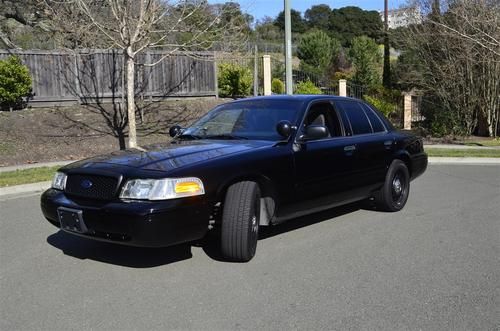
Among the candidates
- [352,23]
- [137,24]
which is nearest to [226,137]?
[137,24]

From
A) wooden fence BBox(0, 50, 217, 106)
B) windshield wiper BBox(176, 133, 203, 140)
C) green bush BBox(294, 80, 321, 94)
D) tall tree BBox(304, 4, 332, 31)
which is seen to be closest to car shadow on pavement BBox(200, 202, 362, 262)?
windshield wiper BBox(176, 133, 203, 140)

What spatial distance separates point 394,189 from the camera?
24.3 ft

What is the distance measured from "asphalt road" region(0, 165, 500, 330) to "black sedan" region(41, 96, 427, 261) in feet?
1.23

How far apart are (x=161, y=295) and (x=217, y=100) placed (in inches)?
650

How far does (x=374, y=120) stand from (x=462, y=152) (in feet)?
27.5

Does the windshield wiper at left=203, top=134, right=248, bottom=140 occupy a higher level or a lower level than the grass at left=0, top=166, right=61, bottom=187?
higher

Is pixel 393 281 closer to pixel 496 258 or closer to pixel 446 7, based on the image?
pixel 496 258

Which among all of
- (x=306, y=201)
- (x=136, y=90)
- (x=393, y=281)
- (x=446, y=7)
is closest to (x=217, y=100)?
(x=136, y=90)

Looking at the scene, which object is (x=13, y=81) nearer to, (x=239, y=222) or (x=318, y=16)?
(x=239, y=222)

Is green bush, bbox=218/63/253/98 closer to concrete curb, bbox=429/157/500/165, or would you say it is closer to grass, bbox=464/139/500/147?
grass, bbox=464/139/500/147

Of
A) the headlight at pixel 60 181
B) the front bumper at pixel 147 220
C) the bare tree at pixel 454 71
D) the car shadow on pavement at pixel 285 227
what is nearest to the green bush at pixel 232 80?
the bare tree at pixel 454 71

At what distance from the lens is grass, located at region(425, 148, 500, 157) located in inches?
552

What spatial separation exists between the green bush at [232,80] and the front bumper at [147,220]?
17.2 meters

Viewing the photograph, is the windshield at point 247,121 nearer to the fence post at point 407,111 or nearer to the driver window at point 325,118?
the driver window at point 325,118
